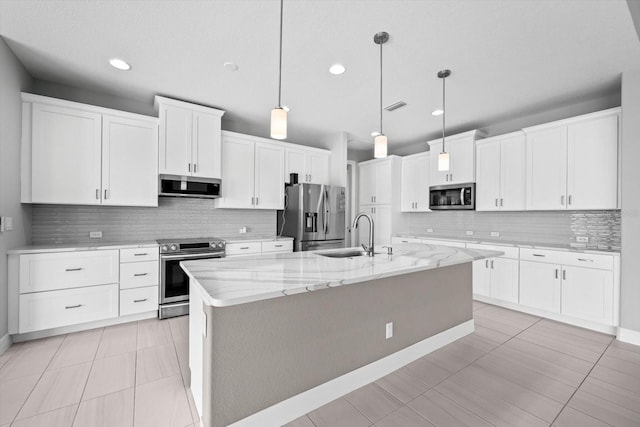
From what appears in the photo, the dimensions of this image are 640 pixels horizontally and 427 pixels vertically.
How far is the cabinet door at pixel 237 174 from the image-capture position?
159 inches

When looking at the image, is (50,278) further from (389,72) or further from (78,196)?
(389,72)

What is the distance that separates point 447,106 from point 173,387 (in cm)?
421

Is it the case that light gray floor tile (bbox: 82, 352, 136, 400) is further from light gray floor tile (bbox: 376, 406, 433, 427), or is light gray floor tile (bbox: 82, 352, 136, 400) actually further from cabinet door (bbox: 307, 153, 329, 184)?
cabinet door (bbox: 307, 153, 329, 184)

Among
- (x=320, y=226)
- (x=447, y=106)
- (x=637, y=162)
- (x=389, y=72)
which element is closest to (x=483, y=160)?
(x=447, y=106)

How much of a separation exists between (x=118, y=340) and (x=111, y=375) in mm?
690

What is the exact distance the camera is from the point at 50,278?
2689mm

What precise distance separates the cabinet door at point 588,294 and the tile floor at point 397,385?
0.88 ft

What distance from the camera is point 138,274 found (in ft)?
10.3

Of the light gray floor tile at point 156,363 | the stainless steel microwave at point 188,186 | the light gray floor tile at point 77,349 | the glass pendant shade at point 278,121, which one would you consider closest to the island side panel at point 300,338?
the light gray floor tile at point 156,363

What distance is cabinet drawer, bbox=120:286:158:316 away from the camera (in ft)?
10.0

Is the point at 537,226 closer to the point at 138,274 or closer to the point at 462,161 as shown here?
the point at 462,161

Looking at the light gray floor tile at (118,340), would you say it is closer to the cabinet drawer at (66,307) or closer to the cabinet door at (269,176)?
the cabinet drawer at (66,307)

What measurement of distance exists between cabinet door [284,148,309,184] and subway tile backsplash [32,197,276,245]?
75 cm

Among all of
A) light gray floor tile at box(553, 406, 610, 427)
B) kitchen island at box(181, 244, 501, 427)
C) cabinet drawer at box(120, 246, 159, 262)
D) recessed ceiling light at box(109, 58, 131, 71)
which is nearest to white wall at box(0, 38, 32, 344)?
recessed ceiling light at box(109, 58, 131, 71)
